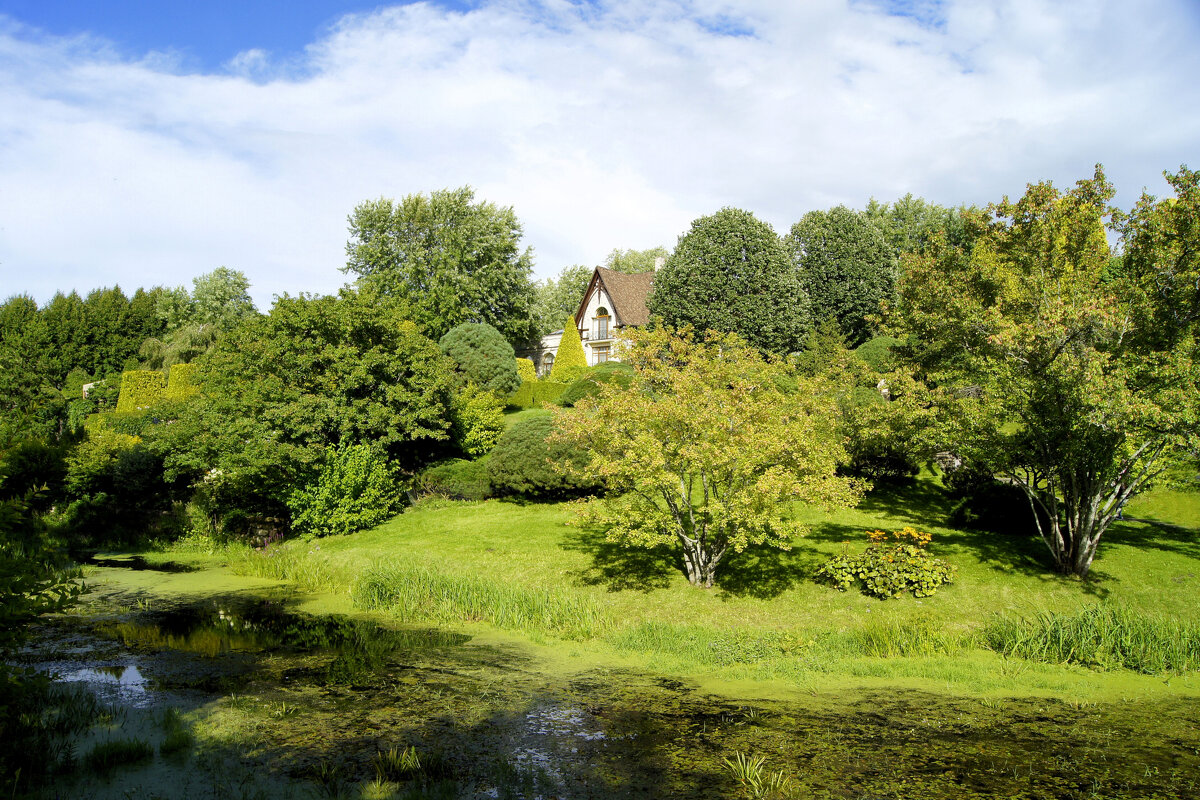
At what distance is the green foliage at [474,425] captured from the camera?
97.3 ft

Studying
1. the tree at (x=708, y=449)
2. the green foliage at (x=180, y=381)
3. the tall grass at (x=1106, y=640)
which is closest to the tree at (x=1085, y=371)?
the tall grass at (x=1106, y=640)

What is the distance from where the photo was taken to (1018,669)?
11.8 meters

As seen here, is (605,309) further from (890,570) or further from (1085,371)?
(1085,371)

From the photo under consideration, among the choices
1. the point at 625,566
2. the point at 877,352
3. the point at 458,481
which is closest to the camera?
the point at 625,566

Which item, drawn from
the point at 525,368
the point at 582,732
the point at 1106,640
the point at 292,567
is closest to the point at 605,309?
the point at 525,368

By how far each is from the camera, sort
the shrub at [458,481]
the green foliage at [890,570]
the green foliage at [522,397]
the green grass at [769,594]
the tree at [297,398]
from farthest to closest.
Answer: the green foliage at [522,397], the shrub at [458,481], the tree at [297,398], the green foliage at [890,570], the green grass at [769,594]

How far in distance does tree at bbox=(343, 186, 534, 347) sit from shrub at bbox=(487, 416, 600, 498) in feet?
85.9

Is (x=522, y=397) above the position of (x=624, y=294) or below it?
below

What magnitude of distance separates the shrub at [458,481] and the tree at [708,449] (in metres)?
10.2

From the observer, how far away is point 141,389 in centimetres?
4675

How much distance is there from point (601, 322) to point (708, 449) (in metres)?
45.0

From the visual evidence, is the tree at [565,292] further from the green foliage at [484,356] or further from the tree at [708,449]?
the tree at [708,449]

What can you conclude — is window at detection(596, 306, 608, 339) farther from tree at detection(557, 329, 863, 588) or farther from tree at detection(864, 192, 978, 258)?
tree at detection(557, 329, 863, 588)

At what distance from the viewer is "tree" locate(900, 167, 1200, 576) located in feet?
47.1
